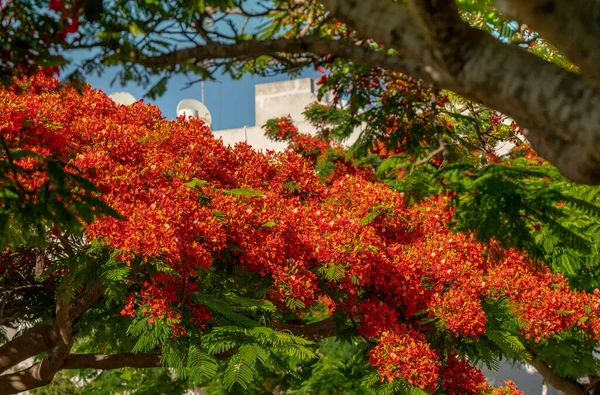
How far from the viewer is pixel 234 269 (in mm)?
6594

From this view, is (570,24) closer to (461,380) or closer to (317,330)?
(461,380)

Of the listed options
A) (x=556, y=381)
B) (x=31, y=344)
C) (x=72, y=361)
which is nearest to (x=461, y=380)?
(x=72, y=361)

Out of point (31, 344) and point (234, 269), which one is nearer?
point (234, 269)

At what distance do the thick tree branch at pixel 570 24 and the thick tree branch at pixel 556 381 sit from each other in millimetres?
9467

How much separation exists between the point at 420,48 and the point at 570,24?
0.59 m

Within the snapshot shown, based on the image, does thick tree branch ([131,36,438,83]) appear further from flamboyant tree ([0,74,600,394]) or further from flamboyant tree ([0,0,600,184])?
flamboyant tree ([0,74,600,394])

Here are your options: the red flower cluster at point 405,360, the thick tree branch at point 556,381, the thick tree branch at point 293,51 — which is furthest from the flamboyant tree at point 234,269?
the thick tree branch at point 556,381

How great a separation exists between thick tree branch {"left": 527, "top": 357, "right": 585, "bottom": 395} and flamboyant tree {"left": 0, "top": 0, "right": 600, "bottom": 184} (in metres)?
9.04

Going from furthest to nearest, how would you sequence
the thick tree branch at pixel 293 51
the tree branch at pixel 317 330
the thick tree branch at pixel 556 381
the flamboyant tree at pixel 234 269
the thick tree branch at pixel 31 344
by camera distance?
the thick tree branch at pixel 556 381 < the tree branch at pixel 317 330 < the thick tree branch at pixel 31 344 < the flamboyant tree at pixel 234 269 < the thick tree branch at pixel 293 51

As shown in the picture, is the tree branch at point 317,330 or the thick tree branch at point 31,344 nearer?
the thick tree branch at point 31,344

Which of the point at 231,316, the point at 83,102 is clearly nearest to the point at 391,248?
the point at 231,316

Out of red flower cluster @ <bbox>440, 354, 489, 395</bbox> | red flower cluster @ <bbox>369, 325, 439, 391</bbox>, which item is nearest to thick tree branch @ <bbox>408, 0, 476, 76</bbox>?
red flower cluster @ <bbox>369, 325, 439, 391</bbox>

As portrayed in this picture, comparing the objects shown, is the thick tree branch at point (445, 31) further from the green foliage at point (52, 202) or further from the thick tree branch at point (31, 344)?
the thick tree branch at point (31, 344)

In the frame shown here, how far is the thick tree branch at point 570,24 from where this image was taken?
215cm
